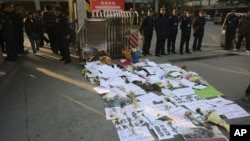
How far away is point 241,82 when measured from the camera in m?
6.80

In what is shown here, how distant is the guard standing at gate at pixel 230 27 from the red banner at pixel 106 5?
5.10 metres

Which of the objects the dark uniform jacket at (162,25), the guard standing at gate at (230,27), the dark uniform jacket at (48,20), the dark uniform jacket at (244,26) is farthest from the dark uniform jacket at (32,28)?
the dark uniform jacket at (244,26)

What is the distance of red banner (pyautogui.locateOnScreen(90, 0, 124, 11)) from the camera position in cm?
956

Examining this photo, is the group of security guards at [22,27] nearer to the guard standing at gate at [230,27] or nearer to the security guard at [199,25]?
the security guard at [199,25]

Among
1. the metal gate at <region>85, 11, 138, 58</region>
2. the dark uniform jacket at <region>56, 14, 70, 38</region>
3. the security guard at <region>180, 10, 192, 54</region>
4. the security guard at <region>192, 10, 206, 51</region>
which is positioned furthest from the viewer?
the security guard at <region>192, 10, 206, 51</region>

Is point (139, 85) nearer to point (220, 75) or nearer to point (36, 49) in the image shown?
point (220, 75)

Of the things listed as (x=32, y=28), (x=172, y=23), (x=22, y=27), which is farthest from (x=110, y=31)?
(x=22, y=27)

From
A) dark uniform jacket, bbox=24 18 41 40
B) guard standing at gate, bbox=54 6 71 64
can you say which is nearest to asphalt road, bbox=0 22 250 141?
guard standing at gate, bbox=54 6 71 64

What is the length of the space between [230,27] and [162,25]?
376 cm

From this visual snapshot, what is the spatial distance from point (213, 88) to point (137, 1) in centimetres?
3454

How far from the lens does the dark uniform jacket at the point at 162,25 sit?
9.74 meters

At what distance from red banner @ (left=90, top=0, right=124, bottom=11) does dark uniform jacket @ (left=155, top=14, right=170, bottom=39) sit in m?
1.61

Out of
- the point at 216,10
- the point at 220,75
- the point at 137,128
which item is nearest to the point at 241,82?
the point at 220,75

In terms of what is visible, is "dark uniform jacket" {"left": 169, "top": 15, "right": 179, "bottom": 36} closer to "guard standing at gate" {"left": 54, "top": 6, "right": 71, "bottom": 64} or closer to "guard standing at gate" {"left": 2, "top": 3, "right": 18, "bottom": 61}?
"guard standing at gate" {"left": 54, "top": 6, "right": 71, "bottom": 64}
